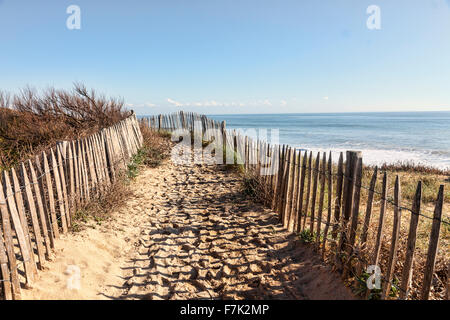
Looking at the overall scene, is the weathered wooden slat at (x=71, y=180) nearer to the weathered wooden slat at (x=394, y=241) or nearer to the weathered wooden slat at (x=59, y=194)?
the weathered wooden slat at (x=59, y=194)

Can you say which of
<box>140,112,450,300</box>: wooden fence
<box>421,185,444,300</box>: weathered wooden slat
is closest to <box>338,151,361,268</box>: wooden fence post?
<box>140,112,450,300</box>: wooden fence

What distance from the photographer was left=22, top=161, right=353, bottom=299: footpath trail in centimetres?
312

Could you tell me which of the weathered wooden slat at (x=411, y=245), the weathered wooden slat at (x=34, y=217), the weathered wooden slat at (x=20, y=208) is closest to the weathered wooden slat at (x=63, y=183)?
the weathered wooden slat at (x=34, y=217)

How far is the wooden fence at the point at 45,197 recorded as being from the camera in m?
2.63

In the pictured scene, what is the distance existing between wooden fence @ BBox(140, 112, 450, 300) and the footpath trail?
0.28 meters

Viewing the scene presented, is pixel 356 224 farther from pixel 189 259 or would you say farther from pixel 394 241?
pixel 189 259

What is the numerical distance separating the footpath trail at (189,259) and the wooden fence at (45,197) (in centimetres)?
23

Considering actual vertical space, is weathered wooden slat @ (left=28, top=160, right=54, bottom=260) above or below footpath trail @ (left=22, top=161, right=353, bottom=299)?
above

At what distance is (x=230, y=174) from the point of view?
8.26m

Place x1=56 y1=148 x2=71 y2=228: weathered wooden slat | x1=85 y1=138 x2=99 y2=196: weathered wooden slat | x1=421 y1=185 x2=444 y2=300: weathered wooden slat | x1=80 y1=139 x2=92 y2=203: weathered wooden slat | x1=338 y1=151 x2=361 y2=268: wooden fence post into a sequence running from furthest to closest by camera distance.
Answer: x1=85 y1=138 x2=99 y2=196: weathered wooden slat, x1=80 y1=139 x2=92 y2=203: weathered wooden slat, x1=56 y1=148 x2=71 y2=228: weathered wooden slat, x1=338 y1=151 x2=361 y2=268: wooden fence post, x1=421 y1=185 x2=444 y2=300: weathered wooden slat

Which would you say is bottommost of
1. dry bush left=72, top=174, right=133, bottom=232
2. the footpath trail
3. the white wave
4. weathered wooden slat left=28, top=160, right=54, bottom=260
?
the white wave

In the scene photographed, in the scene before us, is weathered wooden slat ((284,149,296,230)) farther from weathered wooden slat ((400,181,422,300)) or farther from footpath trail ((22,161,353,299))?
weathered wooden slat ((400,181,422,300))

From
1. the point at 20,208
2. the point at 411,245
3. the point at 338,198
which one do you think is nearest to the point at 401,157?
the point at 338,198

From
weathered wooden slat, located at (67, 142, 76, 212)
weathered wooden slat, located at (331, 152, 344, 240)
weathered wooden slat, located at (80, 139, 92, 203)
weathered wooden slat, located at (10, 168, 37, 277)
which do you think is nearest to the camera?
weathered wooden slat, located at (10, 168, 37, 277)
